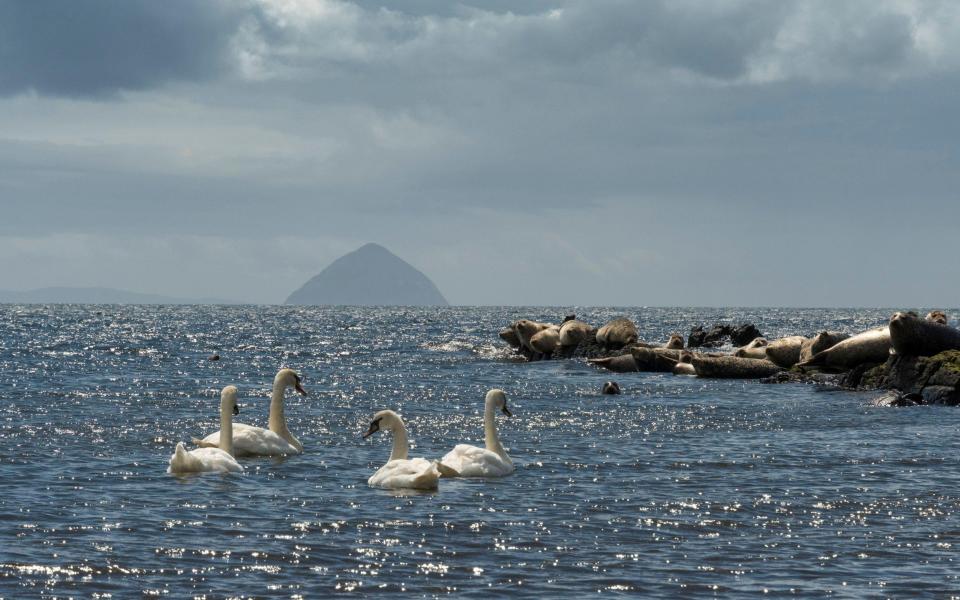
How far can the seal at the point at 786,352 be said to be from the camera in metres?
40.5

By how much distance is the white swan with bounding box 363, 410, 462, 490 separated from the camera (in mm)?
16484

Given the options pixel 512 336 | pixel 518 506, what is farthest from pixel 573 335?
pixel 518 506

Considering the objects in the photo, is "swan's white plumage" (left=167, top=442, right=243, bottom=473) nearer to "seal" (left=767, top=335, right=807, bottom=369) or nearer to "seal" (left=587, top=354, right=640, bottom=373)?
"seal" (left=767, top=335, right=807, bottom=369)

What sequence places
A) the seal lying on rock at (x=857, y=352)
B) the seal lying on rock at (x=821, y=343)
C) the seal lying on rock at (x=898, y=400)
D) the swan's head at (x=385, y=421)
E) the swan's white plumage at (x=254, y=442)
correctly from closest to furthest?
the swan's head at (x=385, y=421)
the swan's white plumage at (x=254, y=442)
the seal lying on rock at (x=898, y=400)
the seal lying on rock at (x=857, y=352)
the seal lying on rock at (x=821, y=343)

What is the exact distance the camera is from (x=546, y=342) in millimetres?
53719

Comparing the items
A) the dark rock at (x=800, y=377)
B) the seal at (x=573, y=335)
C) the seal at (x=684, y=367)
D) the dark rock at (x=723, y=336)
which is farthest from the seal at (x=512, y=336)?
the dark rock at (x=800, y=377)

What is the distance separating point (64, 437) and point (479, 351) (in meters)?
39.4

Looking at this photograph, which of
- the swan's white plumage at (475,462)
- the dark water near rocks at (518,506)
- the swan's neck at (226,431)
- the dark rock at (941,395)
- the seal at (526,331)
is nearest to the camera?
the dark water near rocks at (518,506)

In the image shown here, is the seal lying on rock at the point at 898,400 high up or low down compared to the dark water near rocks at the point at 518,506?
up

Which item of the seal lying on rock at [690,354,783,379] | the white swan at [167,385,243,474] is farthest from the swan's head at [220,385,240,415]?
the seal lying on rock at [690,354,783,379]

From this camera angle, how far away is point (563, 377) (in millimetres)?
A: 41844

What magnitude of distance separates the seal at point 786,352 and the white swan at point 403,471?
24.9m

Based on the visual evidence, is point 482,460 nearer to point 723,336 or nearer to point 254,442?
point 254,442

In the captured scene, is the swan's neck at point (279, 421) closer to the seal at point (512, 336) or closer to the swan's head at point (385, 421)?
the swan's head at point (385, 421)
